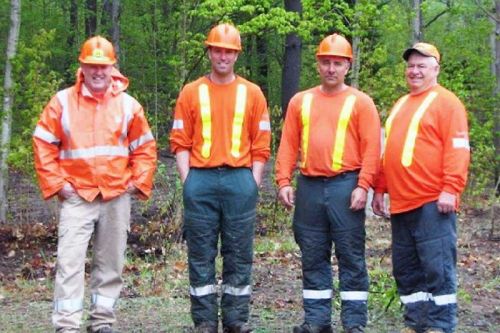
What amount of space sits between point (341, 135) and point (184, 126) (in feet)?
4.08

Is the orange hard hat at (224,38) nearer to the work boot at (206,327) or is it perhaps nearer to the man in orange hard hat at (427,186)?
the man in orange hard hat at (427,186)

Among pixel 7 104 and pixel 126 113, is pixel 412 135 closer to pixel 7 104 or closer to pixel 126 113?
pixel 126 113

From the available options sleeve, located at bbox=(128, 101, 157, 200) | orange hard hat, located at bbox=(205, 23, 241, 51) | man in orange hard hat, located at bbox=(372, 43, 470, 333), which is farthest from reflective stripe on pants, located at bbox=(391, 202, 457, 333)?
sleeve, located at bbox=(128, 101, 157, 200)

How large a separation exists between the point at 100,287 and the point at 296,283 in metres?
3.09

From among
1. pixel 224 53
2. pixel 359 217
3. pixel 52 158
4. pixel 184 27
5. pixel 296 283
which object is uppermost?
pixel 184 27

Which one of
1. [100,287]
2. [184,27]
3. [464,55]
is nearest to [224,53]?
[100,287]

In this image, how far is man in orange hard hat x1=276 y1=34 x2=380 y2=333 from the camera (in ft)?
19.9

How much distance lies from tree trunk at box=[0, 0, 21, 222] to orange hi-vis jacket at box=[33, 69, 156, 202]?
611cm

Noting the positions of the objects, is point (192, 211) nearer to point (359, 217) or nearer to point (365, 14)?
point (359, 217)

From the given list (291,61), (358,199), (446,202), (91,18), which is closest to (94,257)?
(358,199)

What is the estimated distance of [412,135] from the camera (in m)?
5.93

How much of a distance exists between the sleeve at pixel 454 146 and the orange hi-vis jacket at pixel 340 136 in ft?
1.73

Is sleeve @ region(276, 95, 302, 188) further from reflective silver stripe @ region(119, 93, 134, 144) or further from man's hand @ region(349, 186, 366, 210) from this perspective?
reflective silver stripe @ region(119, 93, 134, 144)

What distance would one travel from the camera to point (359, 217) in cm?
609
